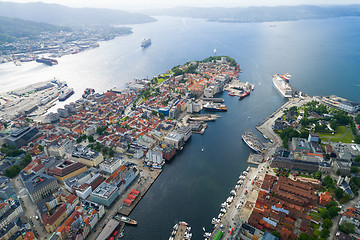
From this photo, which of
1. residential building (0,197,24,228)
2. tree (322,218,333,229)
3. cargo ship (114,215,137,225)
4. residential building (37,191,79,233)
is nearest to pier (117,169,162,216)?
cargo ship (114,215,137,225)

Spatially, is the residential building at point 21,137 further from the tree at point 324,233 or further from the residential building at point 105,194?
the tree at point 324,233

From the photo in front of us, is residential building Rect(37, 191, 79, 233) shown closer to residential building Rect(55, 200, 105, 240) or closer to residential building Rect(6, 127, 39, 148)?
residential building Rect(55, 200, 105, 240)

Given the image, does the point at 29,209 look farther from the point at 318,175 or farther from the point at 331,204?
the point at 318,175

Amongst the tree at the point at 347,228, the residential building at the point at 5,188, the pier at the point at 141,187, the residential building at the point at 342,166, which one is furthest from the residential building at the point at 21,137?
the residential building at the point at 342,166

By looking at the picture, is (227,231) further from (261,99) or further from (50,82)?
(50,82)

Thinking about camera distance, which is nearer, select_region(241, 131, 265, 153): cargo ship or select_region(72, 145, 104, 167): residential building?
select_region(72, 145, 104, 167): residential building

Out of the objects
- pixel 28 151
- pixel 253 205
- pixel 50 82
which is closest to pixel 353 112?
pixel 253 205
